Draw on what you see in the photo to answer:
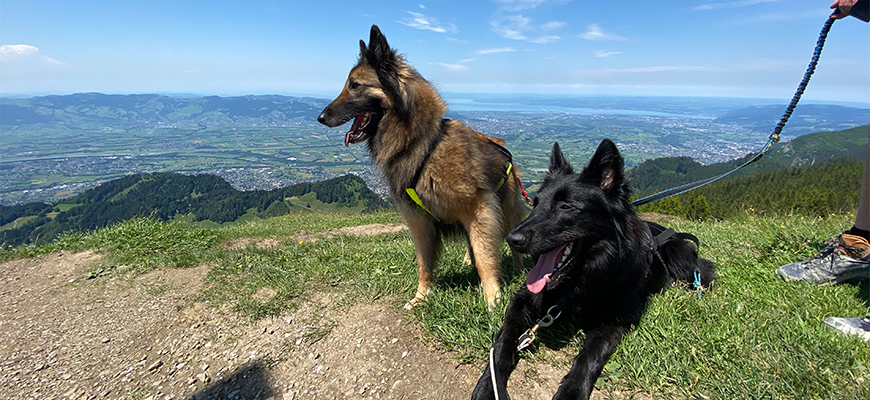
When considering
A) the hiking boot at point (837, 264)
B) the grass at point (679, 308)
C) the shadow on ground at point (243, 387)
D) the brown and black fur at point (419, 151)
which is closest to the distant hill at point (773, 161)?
the grass at point (679, 308)

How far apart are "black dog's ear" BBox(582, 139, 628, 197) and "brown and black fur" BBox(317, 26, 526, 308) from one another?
115 cm

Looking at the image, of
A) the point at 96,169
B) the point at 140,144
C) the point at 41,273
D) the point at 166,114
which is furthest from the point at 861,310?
the point at 166,114

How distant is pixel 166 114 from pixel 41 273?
227 meters

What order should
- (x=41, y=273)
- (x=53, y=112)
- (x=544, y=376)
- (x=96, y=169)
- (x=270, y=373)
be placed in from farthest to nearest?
1. (x=53, y=112)
2. (x=96, y=169)
3. (x=41, y=273)
4. (x=270, y=373)
5. (x=544, y=376)

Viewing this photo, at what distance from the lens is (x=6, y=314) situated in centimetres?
423

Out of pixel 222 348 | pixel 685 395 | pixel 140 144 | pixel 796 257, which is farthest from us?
pixel 140 144

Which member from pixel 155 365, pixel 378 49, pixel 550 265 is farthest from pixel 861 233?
pixel 155 365

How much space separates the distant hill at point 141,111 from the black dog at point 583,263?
168m

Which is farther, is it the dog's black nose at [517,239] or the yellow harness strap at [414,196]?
the yellow harness strap at [414,196]

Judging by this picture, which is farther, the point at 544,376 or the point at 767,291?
the point at 767,291

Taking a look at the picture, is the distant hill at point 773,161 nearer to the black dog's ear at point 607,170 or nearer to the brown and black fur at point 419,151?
the brown and black fur at point 419,151

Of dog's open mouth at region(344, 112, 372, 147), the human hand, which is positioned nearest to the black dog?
dog's open mouth at region(344, 112, 372, 147)

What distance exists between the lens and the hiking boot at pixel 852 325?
246cm

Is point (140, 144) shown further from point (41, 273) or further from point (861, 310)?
point (861, 310)
